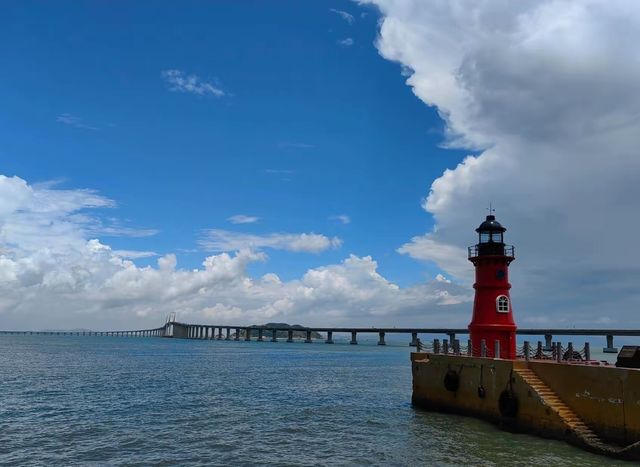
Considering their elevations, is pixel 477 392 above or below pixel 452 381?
below

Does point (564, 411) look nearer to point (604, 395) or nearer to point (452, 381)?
point (604, 395)

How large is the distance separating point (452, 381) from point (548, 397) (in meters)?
6.69

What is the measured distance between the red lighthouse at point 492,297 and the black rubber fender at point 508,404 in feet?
16.8

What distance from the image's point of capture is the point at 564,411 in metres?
22.5

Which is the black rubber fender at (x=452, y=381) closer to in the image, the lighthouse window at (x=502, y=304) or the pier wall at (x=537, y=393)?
the pier wall at (x=537, y=393)

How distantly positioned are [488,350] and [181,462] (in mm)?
18946

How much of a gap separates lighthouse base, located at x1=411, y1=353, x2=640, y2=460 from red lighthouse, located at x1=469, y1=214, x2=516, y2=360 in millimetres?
2752

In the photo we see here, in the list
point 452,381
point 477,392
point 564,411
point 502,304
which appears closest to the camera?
point 564,411

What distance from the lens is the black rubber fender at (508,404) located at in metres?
24.7

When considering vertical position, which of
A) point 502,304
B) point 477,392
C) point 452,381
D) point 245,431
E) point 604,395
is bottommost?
point 245,431

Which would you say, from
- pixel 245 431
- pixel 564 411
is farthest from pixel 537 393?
pixel 245 431

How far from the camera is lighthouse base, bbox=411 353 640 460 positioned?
19.8m

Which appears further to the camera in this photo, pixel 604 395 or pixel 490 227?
pixel 490 227

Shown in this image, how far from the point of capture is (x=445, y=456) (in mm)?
21672
